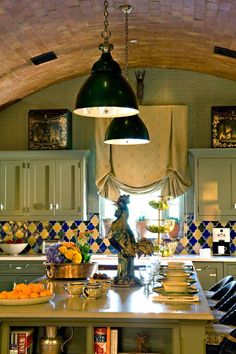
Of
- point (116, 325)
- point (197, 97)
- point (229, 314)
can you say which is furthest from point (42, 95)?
point (116, 325)

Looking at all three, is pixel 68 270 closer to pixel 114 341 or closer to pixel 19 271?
pixel 114 341

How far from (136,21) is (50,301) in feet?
11.6

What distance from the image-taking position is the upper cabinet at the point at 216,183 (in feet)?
26.2

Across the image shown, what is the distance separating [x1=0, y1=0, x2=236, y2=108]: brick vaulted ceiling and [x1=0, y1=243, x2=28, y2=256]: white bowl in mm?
1935

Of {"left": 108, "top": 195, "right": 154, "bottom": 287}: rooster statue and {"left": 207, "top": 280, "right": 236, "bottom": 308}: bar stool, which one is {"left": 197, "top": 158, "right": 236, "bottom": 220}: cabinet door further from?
{"left": 108, "top": 195, "right": 154, "bottom": 287}: rooster statue

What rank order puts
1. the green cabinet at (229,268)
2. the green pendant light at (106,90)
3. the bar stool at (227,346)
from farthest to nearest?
the green cabinet at (229,268)
the bar stool at (227,346)
the green pendant light at (106,90)

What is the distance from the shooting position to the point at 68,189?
8.23m

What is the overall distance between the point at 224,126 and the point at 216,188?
0.89 m

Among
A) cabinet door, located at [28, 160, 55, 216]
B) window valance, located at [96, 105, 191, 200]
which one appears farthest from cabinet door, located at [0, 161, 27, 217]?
window valance, located at [96, 105, 191, 200]

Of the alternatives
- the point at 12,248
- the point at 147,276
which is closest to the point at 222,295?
the point at 147,276

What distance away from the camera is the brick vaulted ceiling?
5.65m

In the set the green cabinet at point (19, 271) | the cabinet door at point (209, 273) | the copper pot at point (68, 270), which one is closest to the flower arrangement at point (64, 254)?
the copper pot at point (68, 270)

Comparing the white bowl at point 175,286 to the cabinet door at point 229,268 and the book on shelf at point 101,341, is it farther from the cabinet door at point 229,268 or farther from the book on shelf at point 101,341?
the cabinet door at point 229,268

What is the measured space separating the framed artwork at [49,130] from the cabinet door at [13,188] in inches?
14.3
